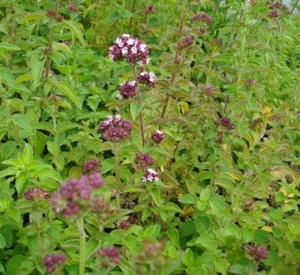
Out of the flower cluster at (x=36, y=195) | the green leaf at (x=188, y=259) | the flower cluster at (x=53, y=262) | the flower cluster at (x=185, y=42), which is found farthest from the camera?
the flower cluster at (x=185, y=42)

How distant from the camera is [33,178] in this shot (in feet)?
6.96

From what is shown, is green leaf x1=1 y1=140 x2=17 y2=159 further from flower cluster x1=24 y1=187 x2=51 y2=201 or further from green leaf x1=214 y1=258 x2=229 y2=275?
green leaf x1=214 y1=258 x2=229 y2=275

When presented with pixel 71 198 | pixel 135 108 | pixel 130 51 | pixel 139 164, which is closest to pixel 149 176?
pixel 139 164

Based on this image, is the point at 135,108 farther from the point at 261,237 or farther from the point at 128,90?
the point at 261,237

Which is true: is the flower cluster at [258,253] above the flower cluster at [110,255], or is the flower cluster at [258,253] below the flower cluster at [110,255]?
below

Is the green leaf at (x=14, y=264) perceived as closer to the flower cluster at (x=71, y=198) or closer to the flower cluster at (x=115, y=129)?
the flower cluster at (x=115, y=129)

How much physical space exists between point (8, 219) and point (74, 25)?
37.3 inches

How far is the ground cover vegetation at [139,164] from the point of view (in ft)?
6.55

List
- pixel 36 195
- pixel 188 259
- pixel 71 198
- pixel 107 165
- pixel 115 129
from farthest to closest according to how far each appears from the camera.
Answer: pixel 107 165, pixel 188 259, pixel 115 129, pixel 36 195, pixel 71 198

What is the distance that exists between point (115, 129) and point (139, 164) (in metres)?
0.26

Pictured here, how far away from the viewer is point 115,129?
209 cm

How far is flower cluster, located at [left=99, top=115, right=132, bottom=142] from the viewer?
6.81 ft

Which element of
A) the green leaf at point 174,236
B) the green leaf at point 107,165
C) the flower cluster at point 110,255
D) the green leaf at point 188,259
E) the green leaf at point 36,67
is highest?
the green leaf at point 36,67

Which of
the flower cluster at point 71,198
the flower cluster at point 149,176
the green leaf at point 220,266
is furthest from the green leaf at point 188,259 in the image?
the flower cluster at point 71,198
